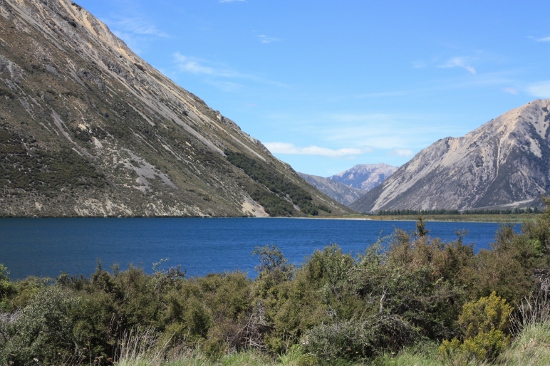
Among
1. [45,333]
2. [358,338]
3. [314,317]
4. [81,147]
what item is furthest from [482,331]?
[81,147]

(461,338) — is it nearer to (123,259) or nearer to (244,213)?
(123,259)

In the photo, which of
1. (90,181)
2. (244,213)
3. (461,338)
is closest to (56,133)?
(90,181)

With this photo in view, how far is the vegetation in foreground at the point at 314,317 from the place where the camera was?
10.4 meters

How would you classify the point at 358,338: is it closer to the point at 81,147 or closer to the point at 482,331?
the point at 482,331

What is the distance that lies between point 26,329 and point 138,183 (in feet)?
463

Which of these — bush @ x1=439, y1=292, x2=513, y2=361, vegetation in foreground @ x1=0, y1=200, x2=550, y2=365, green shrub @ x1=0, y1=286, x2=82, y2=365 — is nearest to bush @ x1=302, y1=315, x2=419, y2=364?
vegetation in foreground @ x1=0, y1=200, x2=550, y2=365

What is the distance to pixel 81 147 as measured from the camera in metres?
148

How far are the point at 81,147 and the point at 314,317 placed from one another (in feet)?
485

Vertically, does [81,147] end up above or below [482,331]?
above

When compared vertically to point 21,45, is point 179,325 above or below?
below

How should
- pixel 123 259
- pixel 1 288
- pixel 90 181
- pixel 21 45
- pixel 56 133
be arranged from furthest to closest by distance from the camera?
pixel 21 45 → pixel 56 133 → pixel 90 181 → pixel 123 259 → pixel 1 288

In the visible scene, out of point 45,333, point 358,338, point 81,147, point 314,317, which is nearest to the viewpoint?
point 45,333

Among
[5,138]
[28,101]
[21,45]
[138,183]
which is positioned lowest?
[138,183]

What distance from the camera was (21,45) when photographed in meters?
160
